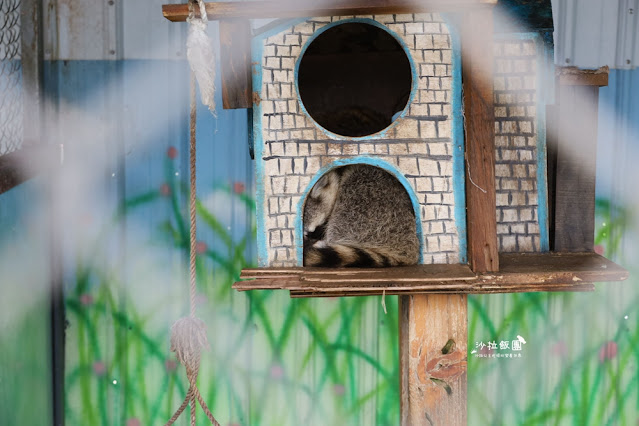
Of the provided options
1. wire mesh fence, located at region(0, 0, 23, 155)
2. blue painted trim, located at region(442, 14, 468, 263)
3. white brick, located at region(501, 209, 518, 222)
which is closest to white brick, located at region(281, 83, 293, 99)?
blue painted trim, located at region(442, 14, 468, 263)

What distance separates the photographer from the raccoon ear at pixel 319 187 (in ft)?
5.65

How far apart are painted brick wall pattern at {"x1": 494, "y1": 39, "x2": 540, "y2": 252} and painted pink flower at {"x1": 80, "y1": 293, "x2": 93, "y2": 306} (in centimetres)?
172

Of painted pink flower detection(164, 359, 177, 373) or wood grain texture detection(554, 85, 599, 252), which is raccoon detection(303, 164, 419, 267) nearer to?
wood grain texture detection(554, 85, 599, 252)

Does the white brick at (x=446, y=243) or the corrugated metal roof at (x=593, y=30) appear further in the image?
the corrugated metal roof at (x=593, y=30)

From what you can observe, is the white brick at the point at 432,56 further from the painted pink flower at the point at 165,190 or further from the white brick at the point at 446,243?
the painted pink flower at the point at 165,190

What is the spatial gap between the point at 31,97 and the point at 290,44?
1335 mm

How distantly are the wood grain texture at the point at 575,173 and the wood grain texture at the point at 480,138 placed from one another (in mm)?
319

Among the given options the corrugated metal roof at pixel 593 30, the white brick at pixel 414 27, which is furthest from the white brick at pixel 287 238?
the corrugated metal roof at pixel 593 30

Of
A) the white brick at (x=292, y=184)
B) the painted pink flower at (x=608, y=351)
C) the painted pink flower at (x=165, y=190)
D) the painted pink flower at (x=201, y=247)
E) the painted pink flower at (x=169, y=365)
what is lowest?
the painted pink flower at (x=169, y=365)

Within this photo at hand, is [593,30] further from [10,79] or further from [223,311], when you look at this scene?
[10,79]

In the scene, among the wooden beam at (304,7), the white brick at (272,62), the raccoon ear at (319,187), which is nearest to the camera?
the wooden beam at (304,7)

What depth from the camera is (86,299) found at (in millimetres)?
2533

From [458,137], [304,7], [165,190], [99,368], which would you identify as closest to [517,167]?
[458,137]

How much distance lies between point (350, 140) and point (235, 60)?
334 millimetres
